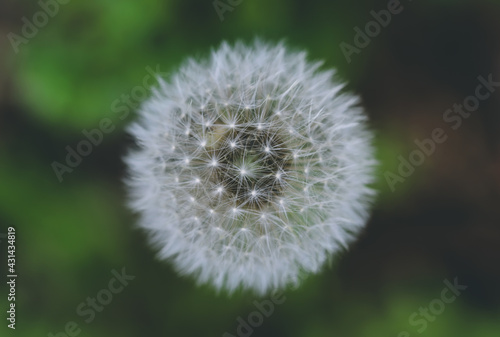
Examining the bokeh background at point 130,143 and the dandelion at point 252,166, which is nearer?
the dandelion at point 252,166

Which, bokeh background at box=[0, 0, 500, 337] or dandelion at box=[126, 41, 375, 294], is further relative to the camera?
bokeh background at box=[0, 0, 500, 337]

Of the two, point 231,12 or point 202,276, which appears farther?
point 231,12

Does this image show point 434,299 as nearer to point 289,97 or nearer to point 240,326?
point 240,326

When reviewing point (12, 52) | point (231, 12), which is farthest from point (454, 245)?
point (12, 52)

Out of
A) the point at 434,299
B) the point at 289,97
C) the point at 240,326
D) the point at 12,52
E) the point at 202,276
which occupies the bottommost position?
the point at 434,299
